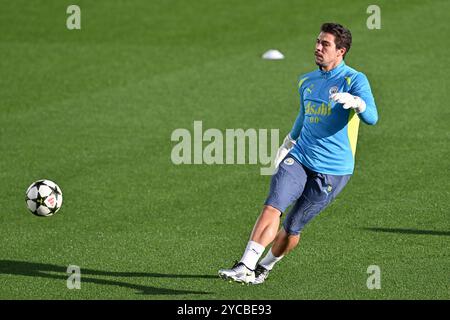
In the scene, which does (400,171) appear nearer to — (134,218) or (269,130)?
(269,130)

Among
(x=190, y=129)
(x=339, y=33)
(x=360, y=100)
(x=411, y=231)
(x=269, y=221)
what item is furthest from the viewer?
(x=190, y=129)

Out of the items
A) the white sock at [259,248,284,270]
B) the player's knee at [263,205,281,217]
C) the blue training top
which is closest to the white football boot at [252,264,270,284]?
the white sock at [259,248,284,270]

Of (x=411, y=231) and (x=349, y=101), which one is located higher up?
(x=349, y=101)

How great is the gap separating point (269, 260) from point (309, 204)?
0.86 metres

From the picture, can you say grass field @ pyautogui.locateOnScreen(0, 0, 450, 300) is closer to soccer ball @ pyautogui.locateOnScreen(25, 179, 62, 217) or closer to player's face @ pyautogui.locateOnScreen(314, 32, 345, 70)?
A: soccer ball @ pyautogui.locateOnScreen(25, 179, 62, 217)

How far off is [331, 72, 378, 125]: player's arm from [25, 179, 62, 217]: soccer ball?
4325 mm

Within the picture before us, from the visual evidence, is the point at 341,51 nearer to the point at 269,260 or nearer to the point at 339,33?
the point at 339,33

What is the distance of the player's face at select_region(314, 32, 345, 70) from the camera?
1080cm

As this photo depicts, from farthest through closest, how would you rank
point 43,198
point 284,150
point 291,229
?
point 43,198
point 284,150
point 291,229

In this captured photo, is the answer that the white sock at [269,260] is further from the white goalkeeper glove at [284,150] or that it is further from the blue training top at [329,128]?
the blue training top at [329,128]

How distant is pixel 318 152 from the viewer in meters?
10.8

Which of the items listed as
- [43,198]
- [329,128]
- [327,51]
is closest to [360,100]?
[329,128]

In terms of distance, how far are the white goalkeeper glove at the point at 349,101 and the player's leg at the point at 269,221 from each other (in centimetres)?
101

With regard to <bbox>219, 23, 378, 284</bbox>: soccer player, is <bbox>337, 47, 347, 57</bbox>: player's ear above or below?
above
